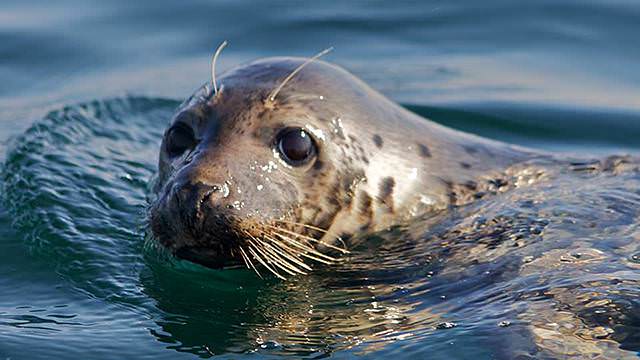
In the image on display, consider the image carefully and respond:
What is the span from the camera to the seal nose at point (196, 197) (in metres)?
5.27

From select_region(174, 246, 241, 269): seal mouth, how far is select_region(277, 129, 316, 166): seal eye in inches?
19.5

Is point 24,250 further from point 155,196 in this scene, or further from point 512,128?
point 512,128

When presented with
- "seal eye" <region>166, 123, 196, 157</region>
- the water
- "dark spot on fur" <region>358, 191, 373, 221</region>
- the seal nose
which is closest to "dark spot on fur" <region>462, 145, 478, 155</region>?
the water

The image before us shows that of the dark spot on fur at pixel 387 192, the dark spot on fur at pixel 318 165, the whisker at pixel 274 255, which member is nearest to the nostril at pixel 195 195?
the whisker at pixel 274 255

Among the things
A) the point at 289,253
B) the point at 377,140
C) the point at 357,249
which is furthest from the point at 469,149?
the point at 289,253

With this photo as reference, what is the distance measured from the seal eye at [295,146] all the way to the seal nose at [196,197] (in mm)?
481

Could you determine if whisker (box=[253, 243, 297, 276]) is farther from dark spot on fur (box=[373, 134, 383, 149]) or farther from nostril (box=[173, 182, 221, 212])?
dark spot on fur (box=[373, 134, 383, 149])

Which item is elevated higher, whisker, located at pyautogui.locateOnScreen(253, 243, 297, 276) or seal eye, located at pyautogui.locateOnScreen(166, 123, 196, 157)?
seal eye, located at pyautogui.locateOnScreen(166, 123, 196, 157)

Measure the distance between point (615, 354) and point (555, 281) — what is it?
0.61m

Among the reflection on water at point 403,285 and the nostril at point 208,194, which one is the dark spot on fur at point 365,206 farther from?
the nostril at point 208,194

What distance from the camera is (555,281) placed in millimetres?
5348

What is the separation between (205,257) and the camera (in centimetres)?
547

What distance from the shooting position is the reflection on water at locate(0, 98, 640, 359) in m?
5.04

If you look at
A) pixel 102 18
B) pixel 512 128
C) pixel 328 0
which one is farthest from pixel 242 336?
pixel 328 0
